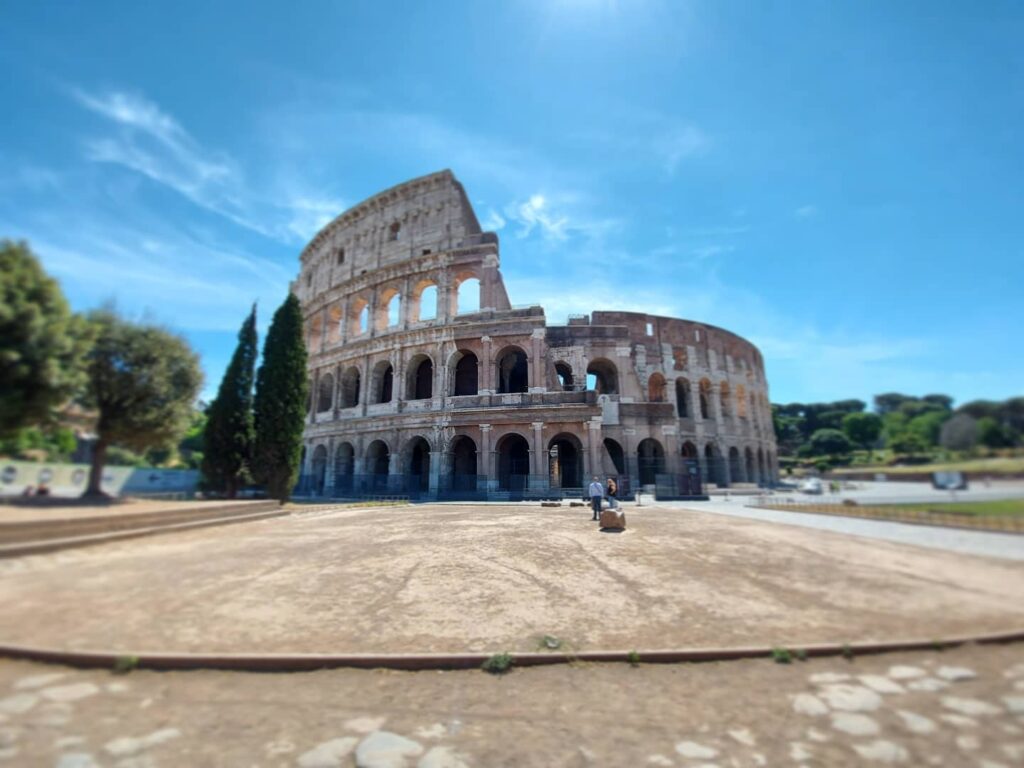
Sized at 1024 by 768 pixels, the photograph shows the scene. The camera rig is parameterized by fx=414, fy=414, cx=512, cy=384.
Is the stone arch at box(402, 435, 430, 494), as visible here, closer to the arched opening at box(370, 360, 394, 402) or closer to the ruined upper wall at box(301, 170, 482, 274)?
the arched opening at box(370, 360, 394, 402)

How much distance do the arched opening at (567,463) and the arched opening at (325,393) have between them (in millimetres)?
16451

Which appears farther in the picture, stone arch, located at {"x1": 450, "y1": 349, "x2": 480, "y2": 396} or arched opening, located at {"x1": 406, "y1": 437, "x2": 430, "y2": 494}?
stone arch, located at {"x1": 450, "y1": 349, "x2": 480, "y2": 396}

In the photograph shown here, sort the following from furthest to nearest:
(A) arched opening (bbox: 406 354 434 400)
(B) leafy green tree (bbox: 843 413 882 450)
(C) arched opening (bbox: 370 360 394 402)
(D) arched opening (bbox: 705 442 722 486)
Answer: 1. (D) arched opening (bbox: 705 442 722 486)
2. (C) arched opening (bbox: 370 360 394 402)
3. (A) arched opening (bbox: 406 354 434 400)
4. (B) leafy green tree (bbox: 843 413 882 450)

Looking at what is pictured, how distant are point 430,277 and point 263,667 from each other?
80.3 feet

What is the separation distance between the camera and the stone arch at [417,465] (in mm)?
24047

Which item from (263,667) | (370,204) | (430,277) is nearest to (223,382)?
(430,277)

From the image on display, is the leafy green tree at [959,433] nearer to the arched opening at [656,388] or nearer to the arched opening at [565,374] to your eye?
the arched opening at [565,374]

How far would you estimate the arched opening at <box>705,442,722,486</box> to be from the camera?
1267 inches

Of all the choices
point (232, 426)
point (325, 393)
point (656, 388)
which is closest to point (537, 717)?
point (232, 426)

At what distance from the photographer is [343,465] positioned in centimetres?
2747

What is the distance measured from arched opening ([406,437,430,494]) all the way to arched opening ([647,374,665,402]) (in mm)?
18096

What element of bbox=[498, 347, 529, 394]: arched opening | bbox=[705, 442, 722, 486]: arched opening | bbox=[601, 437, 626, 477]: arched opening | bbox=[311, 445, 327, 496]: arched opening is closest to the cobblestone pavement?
bbox=[601, 437, 626, 477]: arched opening

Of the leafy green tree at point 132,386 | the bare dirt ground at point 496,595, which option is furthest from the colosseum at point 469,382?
the leafy green tree at point 132,386

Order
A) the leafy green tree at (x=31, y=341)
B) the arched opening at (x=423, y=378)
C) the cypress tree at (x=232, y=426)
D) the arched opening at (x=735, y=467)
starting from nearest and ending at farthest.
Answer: the leafy green tree at (x=31, y=341) → the cypress tree at (x=232, y=426) → the arched opening at (x=423, y=378) → the arched opening at (x=735, y=467)
